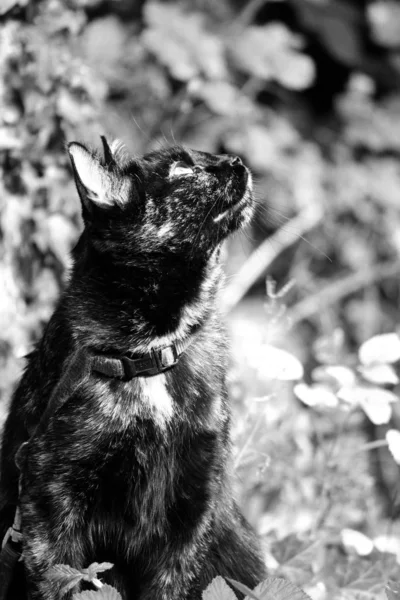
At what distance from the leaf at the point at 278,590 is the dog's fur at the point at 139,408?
0.37m

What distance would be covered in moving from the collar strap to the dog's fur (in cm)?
3

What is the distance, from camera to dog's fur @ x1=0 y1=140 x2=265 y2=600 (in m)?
2.20

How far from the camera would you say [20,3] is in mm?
3295

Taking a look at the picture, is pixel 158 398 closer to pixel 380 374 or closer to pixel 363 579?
pixel 380 374

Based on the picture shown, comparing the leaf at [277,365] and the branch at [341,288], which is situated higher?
the leaf at [277,365]

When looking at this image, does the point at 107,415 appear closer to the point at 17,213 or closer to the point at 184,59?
the point at 17,213

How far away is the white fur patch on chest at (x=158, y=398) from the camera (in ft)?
7.54

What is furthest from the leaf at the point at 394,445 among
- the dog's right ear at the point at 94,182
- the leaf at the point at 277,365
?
the dog's right ear at the point at 94,182

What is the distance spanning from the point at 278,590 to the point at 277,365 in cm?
85

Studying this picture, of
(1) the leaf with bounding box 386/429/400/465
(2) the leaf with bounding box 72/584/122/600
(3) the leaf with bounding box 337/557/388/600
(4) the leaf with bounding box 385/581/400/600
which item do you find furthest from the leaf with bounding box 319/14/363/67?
(2) the leaf with bounding box 72/584/122/600

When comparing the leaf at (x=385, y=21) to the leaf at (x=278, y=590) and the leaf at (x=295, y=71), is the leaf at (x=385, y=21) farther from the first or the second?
the leaf at (x=278, y=590)

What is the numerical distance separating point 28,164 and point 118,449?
1.60m

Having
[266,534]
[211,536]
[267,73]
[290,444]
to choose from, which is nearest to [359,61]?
[267,73]

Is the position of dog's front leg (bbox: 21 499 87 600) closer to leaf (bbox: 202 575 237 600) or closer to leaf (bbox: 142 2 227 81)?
leaf (bbox: 202 575 237 600)
